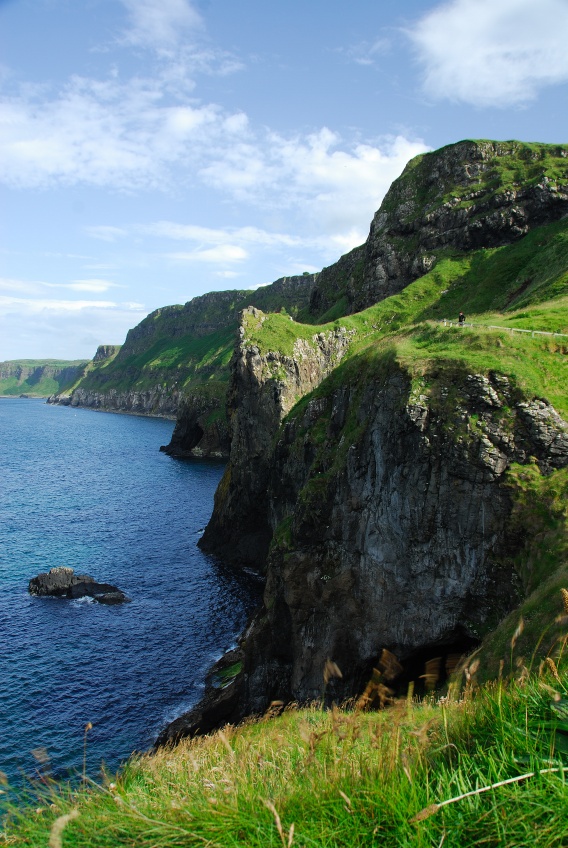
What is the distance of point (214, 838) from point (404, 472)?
28950 millimetres

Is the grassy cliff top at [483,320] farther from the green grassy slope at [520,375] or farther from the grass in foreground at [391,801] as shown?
the grass in foreground at [391,801]

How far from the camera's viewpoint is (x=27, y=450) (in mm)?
152625

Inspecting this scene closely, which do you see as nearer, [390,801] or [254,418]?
[390,801]

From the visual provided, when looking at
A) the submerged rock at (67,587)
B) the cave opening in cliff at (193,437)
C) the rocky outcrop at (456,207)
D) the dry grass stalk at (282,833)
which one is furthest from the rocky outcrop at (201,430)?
the dry grass stalk at (282,833)

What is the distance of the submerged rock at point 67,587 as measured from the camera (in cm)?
5725

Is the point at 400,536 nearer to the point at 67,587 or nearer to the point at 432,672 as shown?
the point at 432,672

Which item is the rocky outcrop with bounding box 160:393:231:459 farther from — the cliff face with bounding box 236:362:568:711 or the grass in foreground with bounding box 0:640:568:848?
the grass in foreground with bounding box 0:640:568:848

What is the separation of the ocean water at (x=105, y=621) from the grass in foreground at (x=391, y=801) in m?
1.24

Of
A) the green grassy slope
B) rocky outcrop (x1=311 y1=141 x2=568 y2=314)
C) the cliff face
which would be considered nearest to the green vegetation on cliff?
the green grassy slope

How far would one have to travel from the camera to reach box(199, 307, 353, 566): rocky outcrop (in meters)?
72.8

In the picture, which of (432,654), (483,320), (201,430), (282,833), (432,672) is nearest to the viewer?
(282,833)

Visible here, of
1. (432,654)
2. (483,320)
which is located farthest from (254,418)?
(432,654)

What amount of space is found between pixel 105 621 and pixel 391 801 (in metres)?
53.0

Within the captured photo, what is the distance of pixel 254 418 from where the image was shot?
82.2 meters
